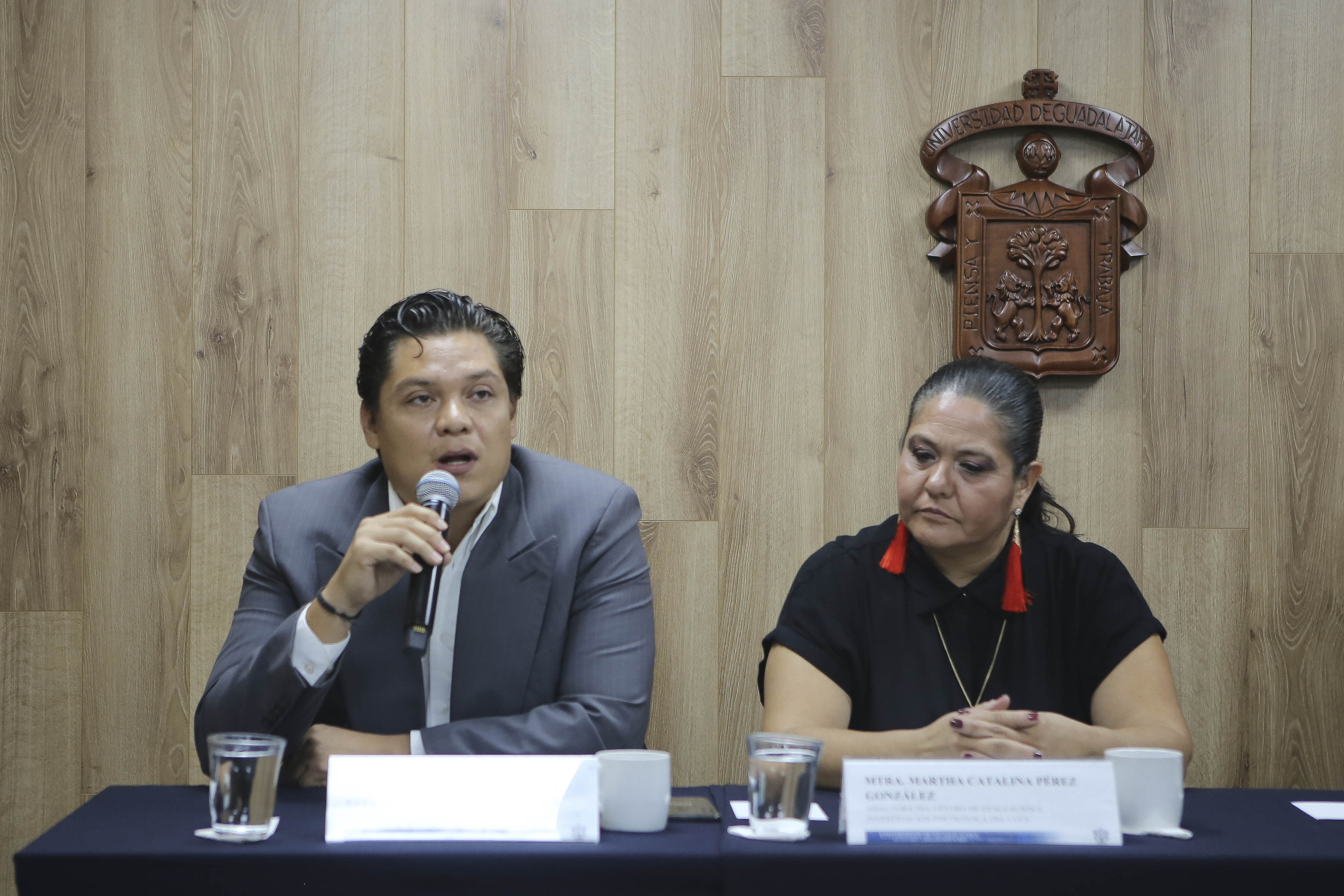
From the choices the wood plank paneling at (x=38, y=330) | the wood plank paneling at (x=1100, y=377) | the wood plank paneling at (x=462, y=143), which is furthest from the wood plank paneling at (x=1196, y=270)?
the wood plank paneling at (x=38, y=330)

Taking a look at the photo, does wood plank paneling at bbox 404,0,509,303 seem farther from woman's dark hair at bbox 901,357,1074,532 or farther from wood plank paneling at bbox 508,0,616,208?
woman's dark hair at bbox 901,357,1074,532

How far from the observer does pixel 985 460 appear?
68.6 inches

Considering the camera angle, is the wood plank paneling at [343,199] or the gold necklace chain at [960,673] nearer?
the gold necklace chain at [960,673]

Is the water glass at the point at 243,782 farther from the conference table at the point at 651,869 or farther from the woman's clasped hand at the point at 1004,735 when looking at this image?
the woman's clasped hand at the point at 1004,735

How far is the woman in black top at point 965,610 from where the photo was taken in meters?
1.72

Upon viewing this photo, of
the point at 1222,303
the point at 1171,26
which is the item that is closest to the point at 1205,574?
the point at 1222,303

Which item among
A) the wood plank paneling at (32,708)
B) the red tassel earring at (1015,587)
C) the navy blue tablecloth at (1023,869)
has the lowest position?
the wood plank paneling at (32,708)

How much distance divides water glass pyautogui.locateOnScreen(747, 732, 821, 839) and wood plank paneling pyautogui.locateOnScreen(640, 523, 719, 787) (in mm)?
1265

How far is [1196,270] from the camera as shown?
7.88 ft

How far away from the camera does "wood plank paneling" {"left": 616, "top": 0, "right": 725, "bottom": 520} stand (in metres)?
2.38

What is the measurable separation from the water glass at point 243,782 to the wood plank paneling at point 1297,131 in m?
2.23

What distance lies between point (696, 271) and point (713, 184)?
187 millimetres

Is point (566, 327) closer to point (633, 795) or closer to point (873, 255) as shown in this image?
point (873, 255)

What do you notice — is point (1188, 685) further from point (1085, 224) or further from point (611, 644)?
point (611, 644)
